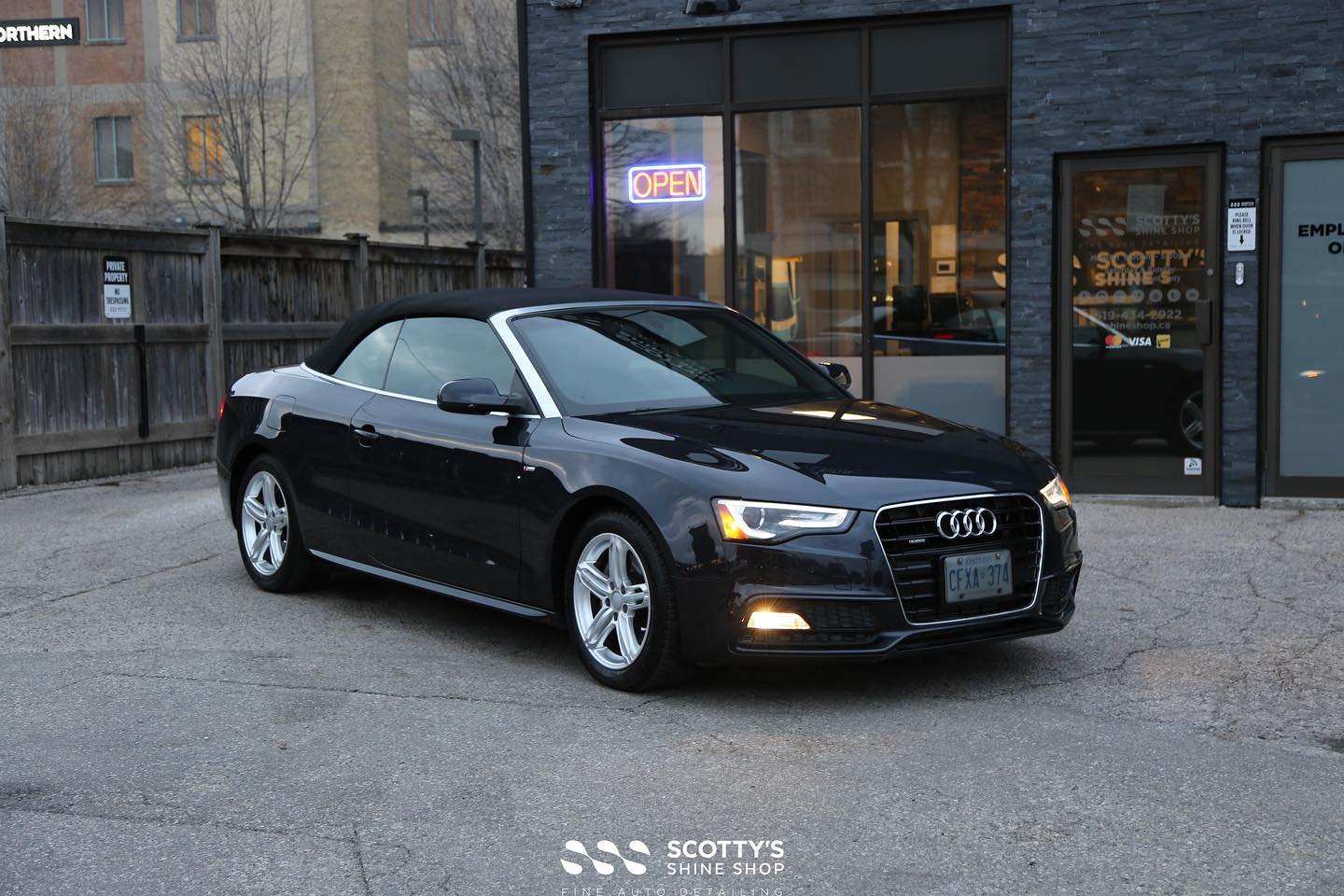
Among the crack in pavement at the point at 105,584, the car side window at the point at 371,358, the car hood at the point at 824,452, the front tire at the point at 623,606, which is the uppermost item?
the car side window at the point at 371,358

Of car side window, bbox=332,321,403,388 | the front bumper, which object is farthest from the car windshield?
the front bumper

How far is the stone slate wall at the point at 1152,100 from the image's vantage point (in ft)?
35.5

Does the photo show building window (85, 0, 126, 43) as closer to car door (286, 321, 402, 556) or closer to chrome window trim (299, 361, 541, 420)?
chrome window trim (299, 361, 541, 420)

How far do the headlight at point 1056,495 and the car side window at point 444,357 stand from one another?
217cm

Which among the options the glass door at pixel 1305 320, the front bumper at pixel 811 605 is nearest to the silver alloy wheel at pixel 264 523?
the front bumper at pixel 811 605

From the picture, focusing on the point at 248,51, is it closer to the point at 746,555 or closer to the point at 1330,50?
the point at 1330,50

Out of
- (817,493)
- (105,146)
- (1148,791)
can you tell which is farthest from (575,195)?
(105,146)

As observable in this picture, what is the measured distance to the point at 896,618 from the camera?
5.47 metres

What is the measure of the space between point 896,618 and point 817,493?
51cm

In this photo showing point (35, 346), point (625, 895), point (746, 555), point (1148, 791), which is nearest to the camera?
point (625, 895)

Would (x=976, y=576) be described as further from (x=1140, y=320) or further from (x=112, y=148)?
(x=112, y=148)

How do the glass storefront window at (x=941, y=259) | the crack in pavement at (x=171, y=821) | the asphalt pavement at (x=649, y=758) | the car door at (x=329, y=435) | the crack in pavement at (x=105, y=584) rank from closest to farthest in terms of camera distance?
1. the asphalt pavement at (x=649, y=758)
2. the crack in pavement at (x=171, y=821)
3. the car door at (x=329, y=435)
4. the crack in pavement at (x=105, y=584)
5. the glass storefront window at (x=941, y=259)

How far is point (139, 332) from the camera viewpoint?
13719 mm

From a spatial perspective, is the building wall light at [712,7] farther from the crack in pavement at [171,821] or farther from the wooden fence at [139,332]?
the crack in pavement at [171,821]
